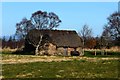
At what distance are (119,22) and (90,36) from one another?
26.3 metres

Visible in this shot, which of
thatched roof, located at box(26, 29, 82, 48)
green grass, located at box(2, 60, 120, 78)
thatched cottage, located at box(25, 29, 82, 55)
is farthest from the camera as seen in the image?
thatched roof, located at box(26, 29, 82, 48)

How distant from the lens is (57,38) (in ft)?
294

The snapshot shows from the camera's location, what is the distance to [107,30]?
10169cm

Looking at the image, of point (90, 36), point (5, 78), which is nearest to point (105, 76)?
point (5, 78)

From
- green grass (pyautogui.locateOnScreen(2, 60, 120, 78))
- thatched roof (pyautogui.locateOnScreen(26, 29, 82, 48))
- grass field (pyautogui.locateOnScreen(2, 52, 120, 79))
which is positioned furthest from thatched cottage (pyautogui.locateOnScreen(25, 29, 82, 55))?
green grass (pyautogui.locateOnScreen(2, 60, 120, 78))

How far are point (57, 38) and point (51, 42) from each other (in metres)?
2.96

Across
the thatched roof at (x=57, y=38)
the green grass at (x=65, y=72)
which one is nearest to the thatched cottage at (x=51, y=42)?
the thatched roof at (x=57, y=38)

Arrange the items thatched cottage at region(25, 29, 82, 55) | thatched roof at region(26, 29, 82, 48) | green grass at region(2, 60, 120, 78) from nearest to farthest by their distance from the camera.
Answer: green grass at region(2, 60, 120, 78) → thatched cottage at region(25, 29, 82, 55) → thatched roof at region(26, 29, 82, 48)

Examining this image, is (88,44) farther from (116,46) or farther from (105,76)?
(105,76)

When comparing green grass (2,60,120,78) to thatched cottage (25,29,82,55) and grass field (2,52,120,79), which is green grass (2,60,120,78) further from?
thatched cottage (25,29,82,55)

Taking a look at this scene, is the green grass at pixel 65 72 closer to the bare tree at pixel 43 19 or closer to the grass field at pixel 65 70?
the grass field at pixel 65 70

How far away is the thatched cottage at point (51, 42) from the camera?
85188 mm

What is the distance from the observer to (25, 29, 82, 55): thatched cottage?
279ft

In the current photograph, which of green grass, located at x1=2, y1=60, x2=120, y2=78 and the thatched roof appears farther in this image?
the thatched roof
